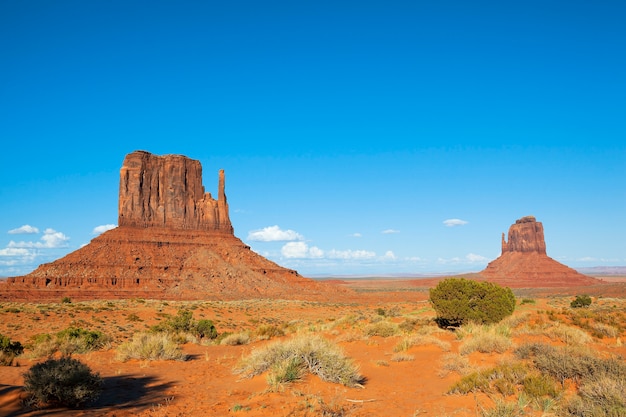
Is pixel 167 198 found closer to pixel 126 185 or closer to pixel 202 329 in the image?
pixel 126 185

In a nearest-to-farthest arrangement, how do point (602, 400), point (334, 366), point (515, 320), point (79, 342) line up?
point (602, 400) < point (334, 366) < point (79, 342) < point (515, 320)

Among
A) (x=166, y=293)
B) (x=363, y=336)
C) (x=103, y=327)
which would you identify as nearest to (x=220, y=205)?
(x=166, y=293)

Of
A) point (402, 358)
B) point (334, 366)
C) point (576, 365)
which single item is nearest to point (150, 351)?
point (334, 366)

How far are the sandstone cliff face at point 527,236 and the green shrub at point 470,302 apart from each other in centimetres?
15378

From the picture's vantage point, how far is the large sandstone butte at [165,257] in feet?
228

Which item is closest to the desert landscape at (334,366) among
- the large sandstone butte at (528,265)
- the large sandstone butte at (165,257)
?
the large sandstone butte at (165,257)

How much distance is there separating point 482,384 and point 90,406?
7846 millimetres

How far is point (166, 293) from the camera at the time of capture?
7050cm

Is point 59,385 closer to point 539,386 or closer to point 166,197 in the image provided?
point 539,386

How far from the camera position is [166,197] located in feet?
313

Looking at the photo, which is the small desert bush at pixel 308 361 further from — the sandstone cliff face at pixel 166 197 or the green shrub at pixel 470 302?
the sandstone cliff face at pixel 166 197

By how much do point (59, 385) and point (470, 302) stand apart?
56.9ft

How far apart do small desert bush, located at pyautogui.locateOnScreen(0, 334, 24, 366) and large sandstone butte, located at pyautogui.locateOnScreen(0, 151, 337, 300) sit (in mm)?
52243

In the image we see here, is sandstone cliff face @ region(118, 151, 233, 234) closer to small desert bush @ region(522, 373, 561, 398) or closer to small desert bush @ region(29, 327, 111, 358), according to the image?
small desert bush @ region(29, 327, 111, 358)
